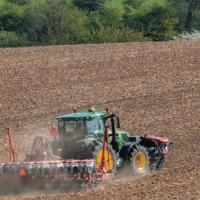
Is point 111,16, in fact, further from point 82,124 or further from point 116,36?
point 82,124

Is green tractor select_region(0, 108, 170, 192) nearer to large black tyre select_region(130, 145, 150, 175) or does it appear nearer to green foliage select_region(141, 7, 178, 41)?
large black tyre select_region(130, 145, 150, 175)

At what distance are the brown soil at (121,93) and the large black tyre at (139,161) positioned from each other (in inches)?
17.0

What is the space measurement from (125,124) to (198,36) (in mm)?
22542

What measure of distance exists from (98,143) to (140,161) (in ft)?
5.12

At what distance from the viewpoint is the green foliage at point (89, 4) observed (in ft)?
169

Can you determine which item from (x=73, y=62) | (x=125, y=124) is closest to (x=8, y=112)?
(x=125, y=124)

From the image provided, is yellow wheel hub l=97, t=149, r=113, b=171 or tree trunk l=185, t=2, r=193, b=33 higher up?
tree trunk l=185, t=2, r=193, b=33

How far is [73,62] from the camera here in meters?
30.4

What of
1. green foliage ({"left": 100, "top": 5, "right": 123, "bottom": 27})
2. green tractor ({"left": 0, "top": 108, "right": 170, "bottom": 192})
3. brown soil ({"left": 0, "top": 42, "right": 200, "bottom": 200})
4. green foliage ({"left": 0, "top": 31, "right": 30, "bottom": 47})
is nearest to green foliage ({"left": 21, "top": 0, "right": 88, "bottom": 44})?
green foliage ({"left": 0, "top": 31, "right": 30, "bottom": 47})

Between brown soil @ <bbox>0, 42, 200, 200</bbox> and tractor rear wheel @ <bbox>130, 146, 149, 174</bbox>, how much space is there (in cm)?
44

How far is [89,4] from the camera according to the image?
170 ft

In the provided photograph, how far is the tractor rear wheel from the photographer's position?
15336mm

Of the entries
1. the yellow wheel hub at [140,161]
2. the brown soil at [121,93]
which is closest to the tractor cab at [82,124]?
the yellow wheel hub at [140,161]

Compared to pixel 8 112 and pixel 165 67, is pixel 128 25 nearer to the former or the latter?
pixel 165 67
